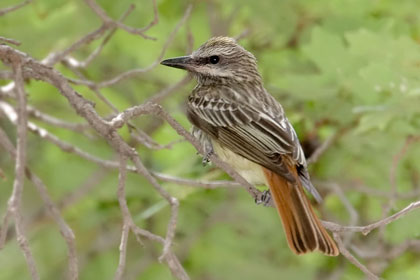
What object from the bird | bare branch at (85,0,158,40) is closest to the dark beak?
the bird

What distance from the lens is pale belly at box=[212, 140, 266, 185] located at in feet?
14.0

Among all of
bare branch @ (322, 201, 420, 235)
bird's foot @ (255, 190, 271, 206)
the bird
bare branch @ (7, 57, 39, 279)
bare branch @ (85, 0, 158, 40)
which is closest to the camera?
bare branch @ (7, 57, 39, 279)

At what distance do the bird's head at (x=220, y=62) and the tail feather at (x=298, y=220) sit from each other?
3.63ft

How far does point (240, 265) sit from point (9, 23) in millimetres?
2416

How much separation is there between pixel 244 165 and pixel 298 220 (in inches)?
27.1

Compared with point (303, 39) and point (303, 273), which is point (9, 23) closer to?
point (303, 39)

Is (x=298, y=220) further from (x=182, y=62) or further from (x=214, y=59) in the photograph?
(x=214, y=59)

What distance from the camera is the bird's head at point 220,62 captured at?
15.9 feet

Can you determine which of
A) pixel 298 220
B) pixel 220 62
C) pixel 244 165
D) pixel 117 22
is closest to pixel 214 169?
pixel 220 62

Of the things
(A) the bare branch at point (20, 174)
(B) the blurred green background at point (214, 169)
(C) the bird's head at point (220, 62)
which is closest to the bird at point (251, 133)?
(C) the bird's head at point (220, 62)

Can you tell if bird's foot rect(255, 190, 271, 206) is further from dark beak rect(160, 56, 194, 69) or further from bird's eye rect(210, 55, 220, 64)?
bird's eye rect(210, 55, 220, 64)

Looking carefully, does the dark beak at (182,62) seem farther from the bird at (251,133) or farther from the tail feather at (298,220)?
the tail feather at (298,220)

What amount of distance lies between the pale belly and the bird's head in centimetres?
62

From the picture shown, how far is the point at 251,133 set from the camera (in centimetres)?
430
